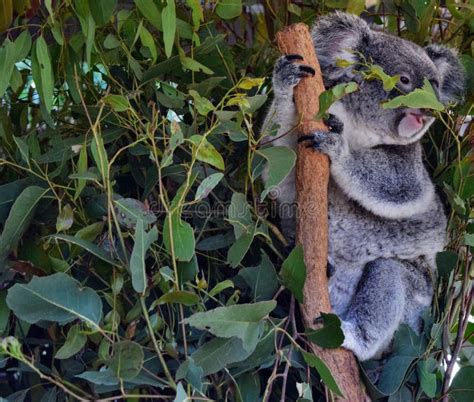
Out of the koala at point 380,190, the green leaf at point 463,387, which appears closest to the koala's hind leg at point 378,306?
the koala at point 380,190

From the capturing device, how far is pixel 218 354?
159 centimetres

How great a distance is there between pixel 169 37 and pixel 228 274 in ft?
2.09

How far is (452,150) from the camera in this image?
2279 mm

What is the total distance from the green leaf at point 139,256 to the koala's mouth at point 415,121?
1.06m

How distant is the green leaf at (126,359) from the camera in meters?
1.41

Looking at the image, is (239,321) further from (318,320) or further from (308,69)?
(308,69)

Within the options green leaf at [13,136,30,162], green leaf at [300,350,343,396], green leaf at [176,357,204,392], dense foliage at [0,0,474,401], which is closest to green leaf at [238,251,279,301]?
dense foliage at [0,0,474,401]

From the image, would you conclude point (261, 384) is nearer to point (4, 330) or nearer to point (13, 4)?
point (4, 330)

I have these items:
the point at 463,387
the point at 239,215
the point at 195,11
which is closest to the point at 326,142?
the point at 239,215

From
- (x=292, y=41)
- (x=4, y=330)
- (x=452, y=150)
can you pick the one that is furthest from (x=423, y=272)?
(x=4, y=330)

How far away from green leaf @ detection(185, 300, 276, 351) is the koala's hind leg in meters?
0.60

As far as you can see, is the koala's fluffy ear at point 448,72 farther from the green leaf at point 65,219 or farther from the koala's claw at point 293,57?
the green leaf at point 65,219

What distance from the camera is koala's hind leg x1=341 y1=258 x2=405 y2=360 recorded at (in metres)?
2.12

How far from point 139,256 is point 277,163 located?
0.43 m
